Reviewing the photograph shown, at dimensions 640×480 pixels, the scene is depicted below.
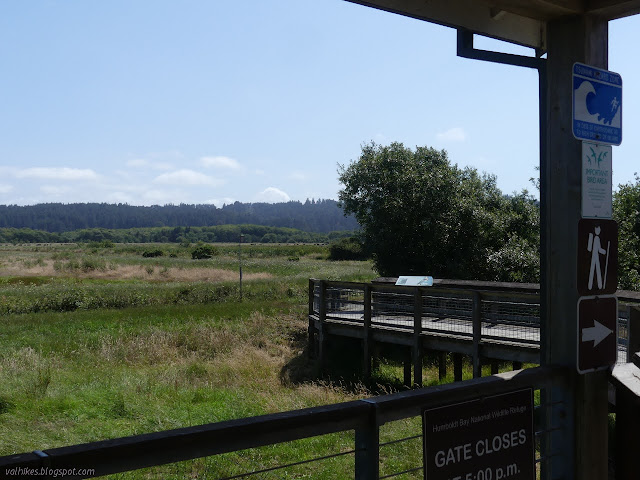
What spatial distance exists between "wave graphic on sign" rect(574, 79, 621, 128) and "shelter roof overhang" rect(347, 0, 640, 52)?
16.5 inches

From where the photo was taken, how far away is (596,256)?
137 inches

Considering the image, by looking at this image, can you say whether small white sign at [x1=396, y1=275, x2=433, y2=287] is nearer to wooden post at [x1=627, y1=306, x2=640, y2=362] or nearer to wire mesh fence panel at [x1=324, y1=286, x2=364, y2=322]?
wire mesh fence panel at [x1=324, y1=286, x2=364, y2=322]

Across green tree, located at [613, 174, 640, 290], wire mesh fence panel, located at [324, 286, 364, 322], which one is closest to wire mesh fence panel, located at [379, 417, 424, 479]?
wire mesh fence panel, located at [324, 286, 364, 322]

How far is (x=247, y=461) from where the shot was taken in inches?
335

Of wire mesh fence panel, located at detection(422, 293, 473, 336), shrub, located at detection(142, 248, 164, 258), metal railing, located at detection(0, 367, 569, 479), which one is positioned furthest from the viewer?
shrub, located at detection(142, 248, 164, 258)

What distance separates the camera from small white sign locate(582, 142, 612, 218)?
3.44 meters

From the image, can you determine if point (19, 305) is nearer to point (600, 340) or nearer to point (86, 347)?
point (86, 347)

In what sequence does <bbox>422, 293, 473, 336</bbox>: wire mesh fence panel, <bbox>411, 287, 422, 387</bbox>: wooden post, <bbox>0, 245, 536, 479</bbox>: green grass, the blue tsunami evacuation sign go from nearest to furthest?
the blue tsunami evacuation sign, <bbox>0, 245, 536, 479</bbox>: green grass, <bbox>411, 287, 422, 387</bbox>: wooden post, <bbox>422, 293, 473, 336</bbox>: wire mesh fence panel

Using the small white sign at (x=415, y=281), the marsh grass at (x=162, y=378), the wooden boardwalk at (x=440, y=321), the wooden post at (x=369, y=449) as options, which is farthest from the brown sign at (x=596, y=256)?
the small white sign at (x=415, y=281)

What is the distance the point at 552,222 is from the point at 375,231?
23090 mm

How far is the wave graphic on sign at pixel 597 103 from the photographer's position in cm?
349

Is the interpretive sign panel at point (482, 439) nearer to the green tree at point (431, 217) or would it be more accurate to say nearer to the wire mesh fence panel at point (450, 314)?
the wire mesh fence panel at point (450, 314)

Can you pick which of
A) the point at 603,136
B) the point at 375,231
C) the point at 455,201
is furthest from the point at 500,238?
the point at 603,136

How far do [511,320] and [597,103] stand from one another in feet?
31.4
